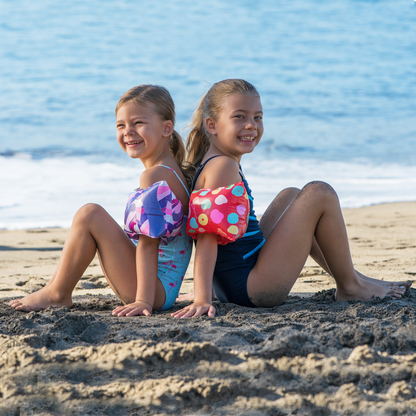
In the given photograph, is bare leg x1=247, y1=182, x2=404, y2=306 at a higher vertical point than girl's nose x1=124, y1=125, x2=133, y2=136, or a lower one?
lower

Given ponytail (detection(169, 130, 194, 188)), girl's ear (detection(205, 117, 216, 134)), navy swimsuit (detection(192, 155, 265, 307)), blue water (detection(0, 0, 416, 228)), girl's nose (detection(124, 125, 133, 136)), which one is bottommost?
navy swimsuit (detection(192, 155, 265, 307))

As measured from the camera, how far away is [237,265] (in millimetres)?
2416

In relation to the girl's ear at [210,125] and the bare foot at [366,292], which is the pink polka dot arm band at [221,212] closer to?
the girl's ear at [210,125]

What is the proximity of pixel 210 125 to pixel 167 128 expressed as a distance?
9.1 inches

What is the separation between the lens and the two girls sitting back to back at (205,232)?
226 centimetres

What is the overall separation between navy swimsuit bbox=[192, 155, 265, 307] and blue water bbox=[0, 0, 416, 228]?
4.46 m

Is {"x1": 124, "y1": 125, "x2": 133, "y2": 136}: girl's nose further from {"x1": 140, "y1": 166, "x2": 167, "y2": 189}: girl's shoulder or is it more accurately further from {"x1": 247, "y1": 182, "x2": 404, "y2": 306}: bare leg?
{"x1": 247, "y1": 182, "x2": 404, "y2": 306}: bare leg

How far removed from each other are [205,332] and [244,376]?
1.17ft

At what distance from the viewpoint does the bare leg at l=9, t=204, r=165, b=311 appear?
233 centimetres

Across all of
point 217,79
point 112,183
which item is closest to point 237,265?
point 112,183

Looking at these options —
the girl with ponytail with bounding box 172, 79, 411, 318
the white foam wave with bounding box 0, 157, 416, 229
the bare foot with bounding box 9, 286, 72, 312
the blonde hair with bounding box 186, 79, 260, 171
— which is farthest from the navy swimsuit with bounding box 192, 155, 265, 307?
the white foam wave with bounding box 0, 157, 416, 229

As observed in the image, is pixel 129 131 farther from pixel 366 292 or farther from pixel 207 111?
pixel 366 292

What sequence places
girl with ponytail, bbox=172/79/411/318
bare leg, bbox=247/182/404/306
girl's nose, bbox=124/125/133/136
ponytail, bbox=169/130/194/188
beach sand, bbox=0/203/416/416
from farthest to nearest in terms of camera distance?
ponytail, bbox=169/130/194/188, girl's nose, bbox=124/125/133/136, bare leg, bbox=247/182/404/306, girl with ponytail, bbox=172/79/411/318, beach sand, bbox=0/203/416/416

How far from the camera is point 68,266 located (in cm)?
238
